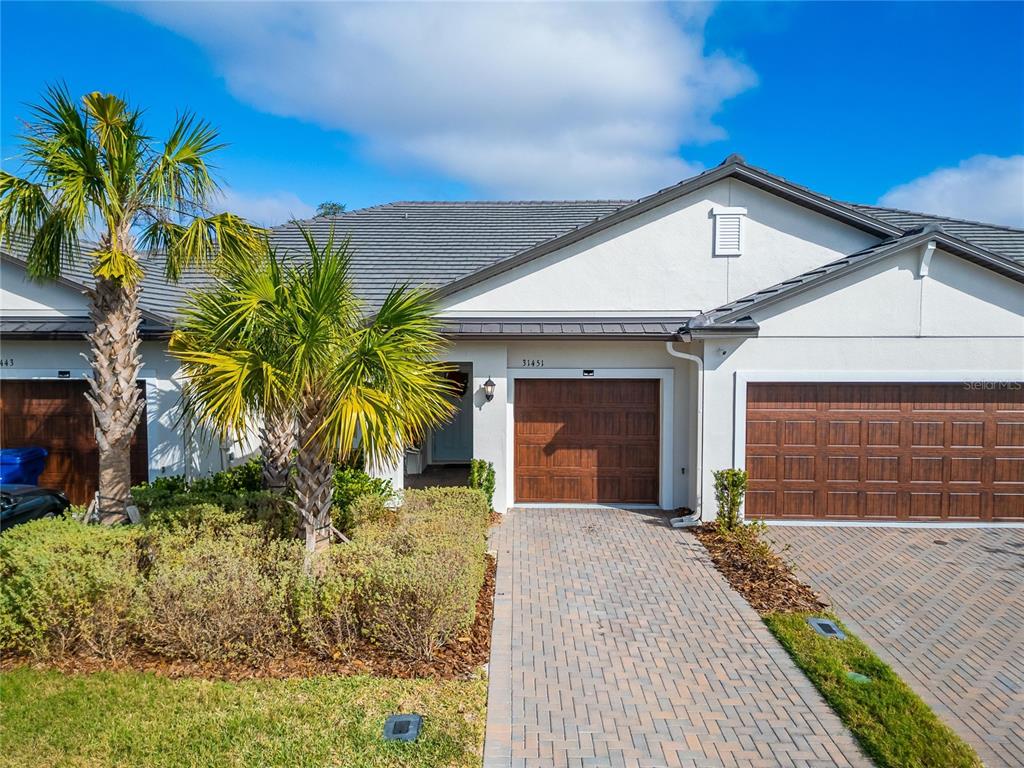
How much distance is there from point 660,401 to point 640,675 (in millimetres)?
6716

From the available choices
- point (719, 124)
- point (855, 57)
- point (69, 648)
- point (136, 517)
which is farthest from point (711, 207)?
point (69, 648)

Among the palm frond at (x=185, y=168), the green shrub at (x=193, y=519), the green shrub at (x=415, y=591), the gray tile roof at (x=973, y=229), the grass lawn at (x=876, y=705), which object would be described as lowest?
the grass lawn at (x=876, y=705)

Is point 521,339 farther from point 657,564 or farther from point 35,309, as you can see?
point 35,309

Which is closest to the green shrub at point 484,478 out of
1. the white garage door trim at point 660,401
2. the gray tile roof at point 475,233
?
the white garage door trim at point 660,401

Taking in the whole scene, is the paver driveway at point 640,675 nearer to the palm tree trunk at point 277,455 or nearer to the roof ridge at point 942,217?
the palm tree trunk at point 277,455

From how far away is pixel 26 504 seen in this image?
893 cm

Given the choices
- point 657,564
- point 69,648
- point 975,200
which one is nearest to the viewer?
point 69,648

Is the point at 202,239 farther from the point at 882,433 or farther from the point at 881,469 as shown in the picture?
the point at 881,469

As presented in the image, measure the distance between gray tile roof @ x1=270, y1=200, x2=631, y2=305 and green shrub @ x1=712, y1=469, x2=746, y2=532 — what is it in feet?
21.2

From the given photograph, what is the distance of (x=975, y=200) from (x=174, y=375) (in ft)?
102

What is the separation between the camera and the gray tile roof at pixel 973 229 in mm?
14203

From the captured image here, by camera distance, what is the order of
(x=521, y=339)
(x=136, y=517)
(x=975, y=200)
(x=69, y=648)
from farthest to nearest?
(x=975, y=200) < (x=521, y=339) < (x=136, y=517) < (x=69, y=648)

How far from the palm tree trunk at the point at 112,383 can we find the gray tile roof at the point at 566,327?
5028mm

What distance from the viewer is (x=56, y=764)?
4.20m
